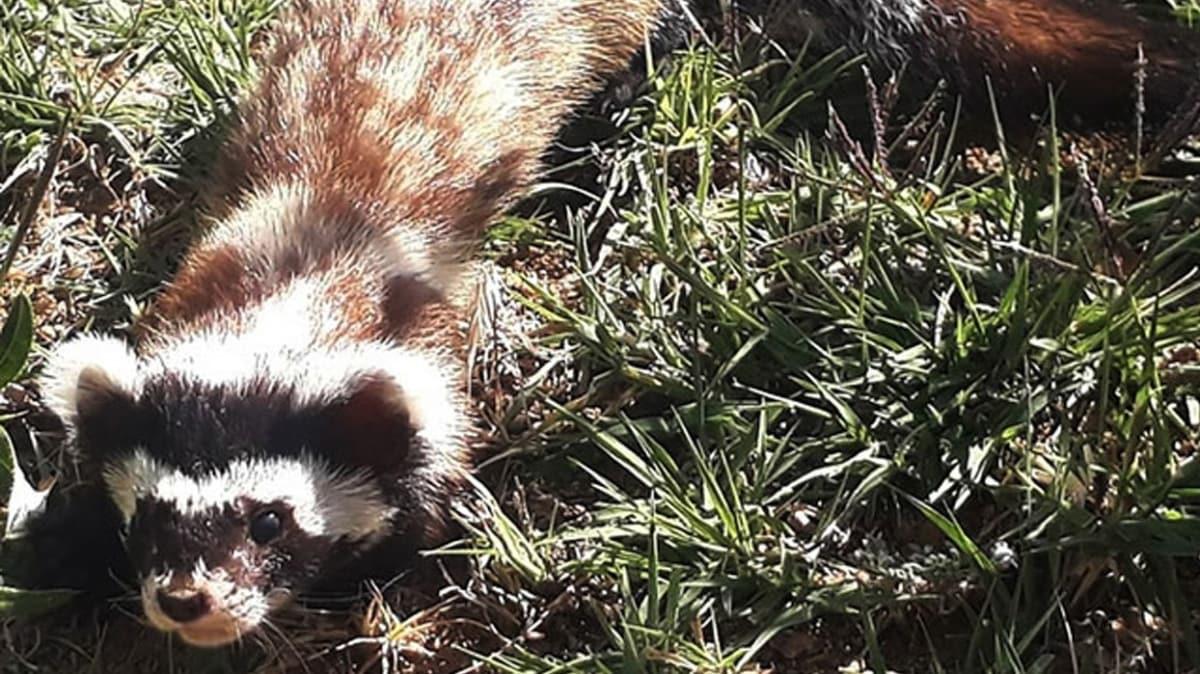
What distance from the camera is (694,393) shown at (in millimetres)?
3443

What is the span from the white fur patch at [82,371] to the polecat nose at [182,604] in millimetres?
493

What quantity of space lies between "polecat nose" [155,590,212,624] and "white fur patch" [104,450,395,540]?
0.52 feet

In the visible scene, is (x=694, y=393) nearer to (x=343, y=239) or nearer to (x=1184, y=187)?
(x=343, y=239)

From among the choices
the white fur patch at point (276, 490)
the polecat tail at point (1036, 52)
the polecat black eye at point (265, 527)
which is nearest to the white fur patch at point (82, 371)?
the white fur patch at point (276, 490)

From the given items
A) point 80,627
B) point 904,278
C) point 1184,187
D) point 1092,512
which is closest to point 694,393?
point 904,278

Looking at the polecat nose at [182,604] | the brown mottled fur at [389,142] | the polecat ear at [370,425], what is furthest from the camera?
the brown mottled fur at [389,142]

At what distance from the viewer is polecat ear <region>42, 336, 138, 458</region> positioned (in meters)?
3.18

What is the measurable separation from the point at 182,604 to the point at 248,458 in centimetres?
31

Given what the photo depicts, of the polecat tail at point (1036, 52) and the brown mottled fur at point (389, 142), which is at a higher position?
the polecat tail at point (1036, 52)

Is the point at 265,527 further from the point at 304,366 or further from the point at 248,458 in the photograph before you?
the point at 304,366

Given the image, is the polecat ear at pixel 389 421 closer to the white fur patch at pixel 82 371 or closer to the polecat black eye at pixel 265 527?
the polecat black eye at pixel 265 527

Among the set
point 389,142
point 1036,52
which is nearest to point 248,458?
point 389,142

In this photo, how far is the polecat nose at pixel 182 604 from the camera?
2869 millimetres

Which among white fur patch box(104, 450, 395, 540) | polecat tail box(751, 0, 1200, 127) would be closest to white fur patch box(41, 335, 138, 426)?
white fur patch box(104, 450, 395, 540)
